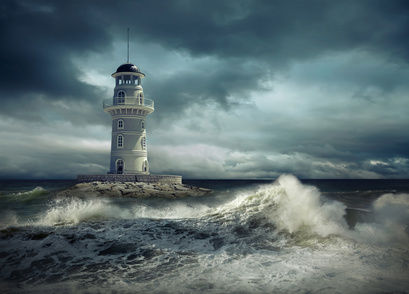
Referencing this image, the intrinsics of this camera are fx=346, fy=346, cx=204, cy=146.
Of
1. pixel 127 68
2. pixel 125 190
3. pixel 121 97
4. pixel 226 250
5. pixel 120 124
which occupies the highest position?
pixel 127 68

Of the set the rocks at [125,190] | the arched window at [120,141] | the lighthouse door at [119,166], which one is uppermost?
the arched window at [120,141]

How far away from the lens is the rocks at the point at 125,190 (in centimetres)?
2785

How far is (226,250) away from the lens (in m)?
7.82

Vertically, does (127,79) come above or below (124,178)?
above

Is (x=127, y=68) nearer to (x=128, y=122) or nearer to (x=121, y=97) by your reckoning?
(x=121, y=97)

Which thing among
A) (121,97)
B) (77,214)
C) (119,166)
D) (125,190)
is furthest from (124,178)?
(77,214)

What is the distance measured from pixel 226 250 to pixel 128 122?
2572cm

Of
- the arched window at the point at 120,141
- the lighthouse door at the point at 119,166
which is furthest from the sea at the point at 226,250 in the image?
the arched window at the point at 120,141

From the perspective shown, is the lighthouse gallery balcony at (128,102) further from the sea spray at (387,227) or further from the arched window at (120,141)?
the sea spray at (387,227)

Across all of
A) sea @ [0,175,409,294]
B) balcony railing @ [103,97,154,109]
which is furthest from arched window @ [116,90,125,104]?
sea @ [0,175,409,294]

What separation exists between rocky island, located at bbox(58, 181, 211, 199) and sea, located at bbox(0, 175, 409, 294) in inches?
641

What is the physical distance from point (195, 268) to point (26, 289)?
294cm

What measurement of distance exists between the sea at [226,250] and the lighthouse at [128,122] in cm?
2004

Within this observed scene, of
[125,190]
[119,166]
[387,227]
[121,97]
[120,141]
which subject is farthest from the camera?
[120,141]
